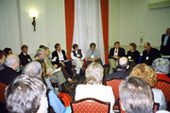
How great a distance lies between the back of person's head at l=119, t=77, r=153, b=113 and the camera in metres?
1.53

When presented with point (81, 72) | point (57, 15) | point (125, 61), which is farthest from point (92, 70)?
point (57, 15)

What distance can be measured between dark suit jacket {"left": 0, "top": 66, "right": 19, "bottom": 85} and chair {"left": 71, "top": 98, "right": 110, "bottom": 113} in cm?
135

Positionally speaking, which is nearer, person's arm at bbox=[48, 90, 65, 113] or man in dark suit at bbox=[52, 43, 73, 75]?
person's arm at bbox=[48, 90, 65, 113]

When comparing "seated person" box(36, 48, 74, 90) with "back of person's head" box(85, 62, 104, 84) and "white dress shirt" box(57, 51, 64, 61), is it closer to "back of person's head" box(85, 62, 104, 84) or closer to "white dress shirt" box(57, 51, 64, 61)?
"white dress shirt" box(57, 51, 64, 61)

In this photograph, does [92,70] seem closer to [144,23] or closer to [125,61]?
[125,61]

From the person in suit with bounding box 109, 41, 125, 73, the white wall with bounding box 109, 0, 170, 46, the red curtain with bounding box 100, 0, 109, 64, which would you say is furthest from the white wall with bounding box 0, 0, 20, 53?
the white wall with bounding box 109, 0, 170, 46

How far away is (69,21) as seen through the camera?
780cm

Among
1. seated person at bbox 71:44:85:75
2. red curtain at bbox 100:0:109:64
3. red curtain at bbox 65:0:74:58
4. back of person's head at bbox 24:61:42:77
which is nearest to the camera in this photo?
back of person's head at bbox 24:61:42:77

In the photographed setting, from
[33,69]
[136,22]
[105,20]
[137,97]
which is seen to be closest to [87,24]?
[105,20]

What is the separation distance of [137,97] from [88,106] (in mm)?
851

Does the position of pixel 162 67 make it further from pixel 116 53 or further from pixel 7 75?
pixel 116 53

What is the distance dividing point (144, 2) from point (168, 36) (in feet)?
5.82

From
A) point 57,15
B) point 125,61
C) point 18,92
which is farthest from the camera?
point 57,15

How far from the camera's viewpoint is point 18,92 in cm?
136
